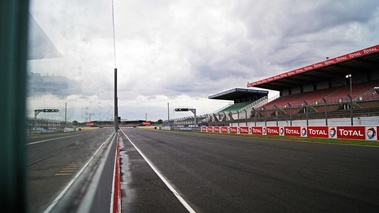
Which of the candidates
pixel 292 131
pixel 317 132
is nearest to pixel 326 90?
pixel 292 131

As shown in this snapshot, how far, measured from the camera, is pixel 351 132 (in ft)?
66.2

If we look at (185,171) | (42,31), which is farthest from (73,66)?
(185,171)

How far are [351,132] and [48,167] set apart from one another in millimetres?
22132

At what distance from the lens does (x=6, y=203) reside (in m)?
1.31

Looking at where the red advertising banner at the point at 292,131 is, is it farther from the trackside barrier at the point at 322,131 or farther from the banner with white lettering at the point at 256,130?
the banner with white lettering at the point at 256,130

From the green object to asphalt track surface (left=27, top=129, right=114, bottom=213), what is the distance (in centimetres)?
14

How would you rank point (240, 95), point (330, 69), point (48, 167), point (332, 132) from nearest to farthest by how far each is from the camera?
1. point (48, 167)
2. point (332, 132)
3. point (330, 69)
4. point (240, 95)

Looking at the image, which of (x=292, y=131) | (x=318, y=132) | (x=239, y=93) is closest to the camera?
(x=318, y=132)

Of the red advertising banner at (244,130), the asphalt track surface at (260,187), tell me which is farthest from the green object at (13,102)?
the red advertising banner at (244,130)

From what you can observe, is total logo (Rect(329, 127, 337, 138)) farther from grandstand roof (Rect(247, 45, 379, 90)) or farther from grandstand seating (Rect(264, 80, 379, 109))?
grandstand roof (Rect(247, 45, 379, 90))

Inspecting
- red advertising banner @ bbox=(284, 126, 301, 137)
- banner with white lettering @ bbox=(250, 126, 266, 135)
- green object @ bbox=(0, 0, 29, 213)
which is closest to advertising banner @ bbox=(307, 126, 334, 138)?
red advertising banner @ bbox=(284, 126, 301, 137)

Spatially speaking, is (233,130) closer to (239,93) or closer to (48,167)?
(239,93)

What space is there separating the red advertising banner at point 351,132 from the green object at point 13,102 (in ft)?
72.1

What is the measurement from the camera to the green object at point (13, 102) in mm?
1231
